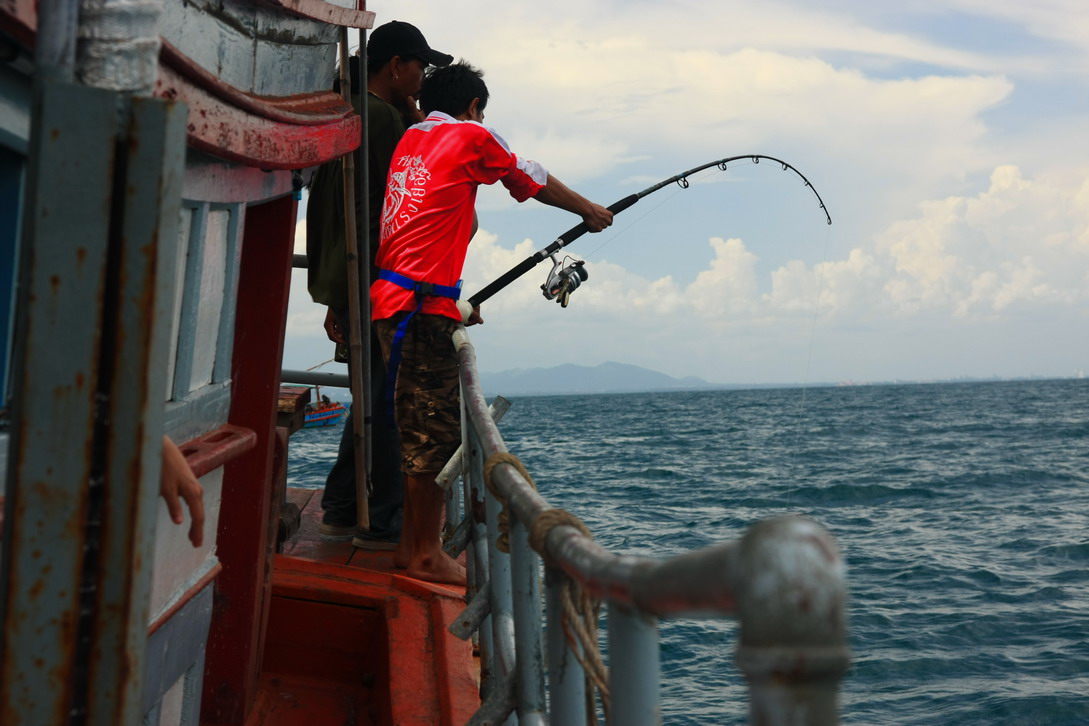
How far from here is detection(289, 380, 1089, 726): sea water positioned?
364 inches

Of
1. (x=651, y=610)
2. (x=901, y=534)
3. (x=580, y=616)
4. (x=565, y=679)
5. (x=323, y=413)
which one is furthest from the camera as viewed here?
(x=323, y=413)

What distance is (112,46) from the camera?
123 centimetres

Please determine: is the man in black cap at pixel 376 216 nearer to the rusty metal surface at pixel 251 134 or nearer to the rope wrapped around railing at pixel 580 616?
the rusty metal surface at pixel 251 134

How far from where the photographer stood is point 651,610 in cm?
96

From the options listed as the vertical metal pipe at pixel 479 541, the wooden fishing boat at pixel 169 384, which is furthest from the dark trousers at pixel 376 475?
the vertical metal pipe at pixel 479 541

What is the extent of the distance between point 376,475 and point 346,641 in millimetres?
853

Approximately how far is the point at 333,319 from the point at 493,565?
261 cm

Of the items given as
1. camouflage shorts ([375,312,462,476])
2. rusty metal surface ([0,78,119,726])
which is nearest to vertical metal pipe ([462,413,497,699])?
camouflage shorts ([375,312,462,476])

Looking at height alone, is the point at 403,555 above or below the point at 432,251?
below

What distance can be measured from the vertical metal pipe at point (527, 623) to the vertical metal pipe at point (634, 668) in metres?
0.75

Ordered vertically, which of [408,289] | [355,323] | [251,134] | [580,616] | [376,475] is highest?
[251,134]

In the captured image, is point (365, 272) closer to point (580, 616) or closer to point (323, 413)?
point (580, 616)

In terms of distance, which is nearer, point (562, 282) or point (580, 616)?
point (580, 616)

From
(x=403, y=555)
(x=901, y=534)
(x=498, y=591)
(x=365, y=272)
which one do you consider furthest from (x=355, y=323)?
(x=901, y=534)
